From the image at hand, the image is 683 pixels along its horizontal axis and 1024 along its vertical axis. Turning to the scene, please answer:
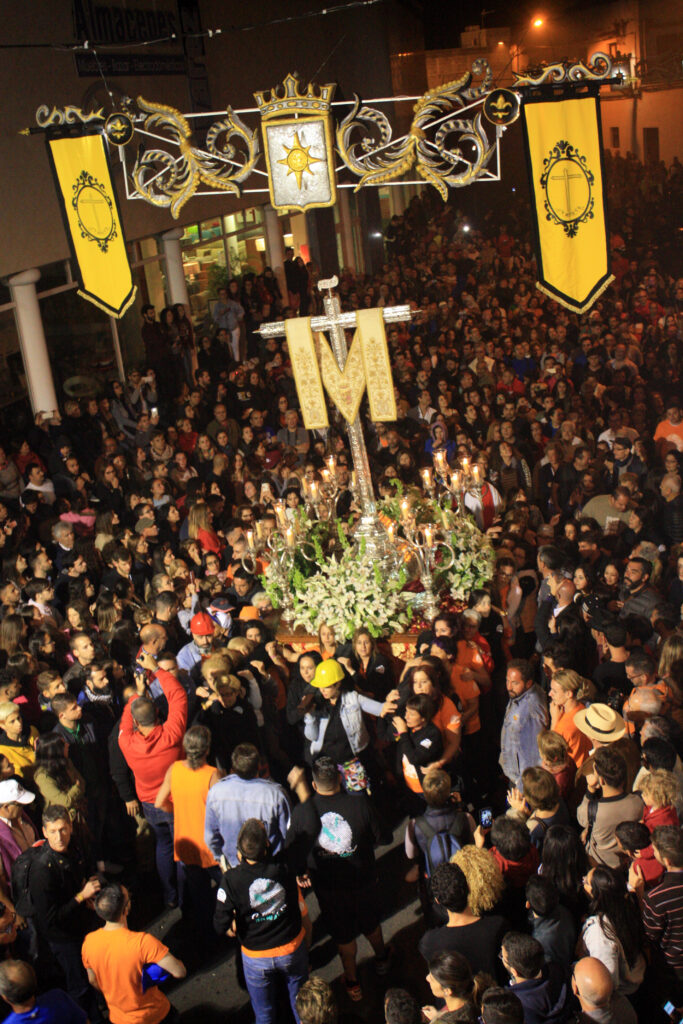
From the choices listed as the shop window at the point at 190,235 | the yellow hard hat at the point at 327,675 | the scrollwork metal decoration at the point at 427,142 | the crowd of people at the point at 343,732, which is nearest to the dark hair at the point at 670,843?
the crowd of people at the point at 343,732

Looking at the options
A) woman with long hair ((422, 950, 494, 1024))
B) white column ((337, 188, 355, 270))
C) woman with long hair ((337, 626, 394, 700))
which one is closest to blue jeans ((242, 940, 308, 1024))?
woman with long hair ((422, 950, 494, 1024))

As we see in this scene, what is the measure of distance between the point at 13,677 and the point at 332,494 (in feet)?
12.7

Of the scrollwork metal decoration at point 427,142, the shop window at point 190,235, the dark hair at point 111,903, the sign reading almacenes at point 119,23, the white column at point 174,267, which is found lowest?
the dark hair at point 111,903

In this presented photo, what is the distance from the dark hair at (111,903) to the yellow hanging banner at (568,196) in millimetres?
5698

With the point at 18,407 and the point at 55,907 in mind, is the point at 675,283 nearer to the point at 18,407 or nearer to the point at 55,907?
the point at 18,407

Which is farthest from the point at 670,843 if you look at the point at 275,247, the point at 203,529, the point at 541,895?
the point at 275,247

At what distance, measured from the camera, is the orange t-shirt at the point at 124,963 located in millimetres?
4570

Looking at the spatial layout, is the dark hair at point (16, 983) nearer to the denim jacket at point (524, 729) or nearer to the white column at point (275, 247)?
the denim jacket at point (524, 729)

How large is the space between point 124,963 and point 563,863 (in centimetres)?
214

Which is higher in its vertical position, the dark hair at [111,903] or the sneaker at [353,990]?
the dark hair at [111,903]

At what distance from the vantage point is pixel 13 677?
6.60 meters

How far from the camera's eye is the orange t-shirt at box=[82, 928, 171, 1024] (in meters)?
4.57

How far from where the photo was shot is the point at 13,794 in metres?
5.48

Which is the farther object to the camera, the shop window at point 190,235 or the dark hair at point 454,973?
the shop window at point 190,235
